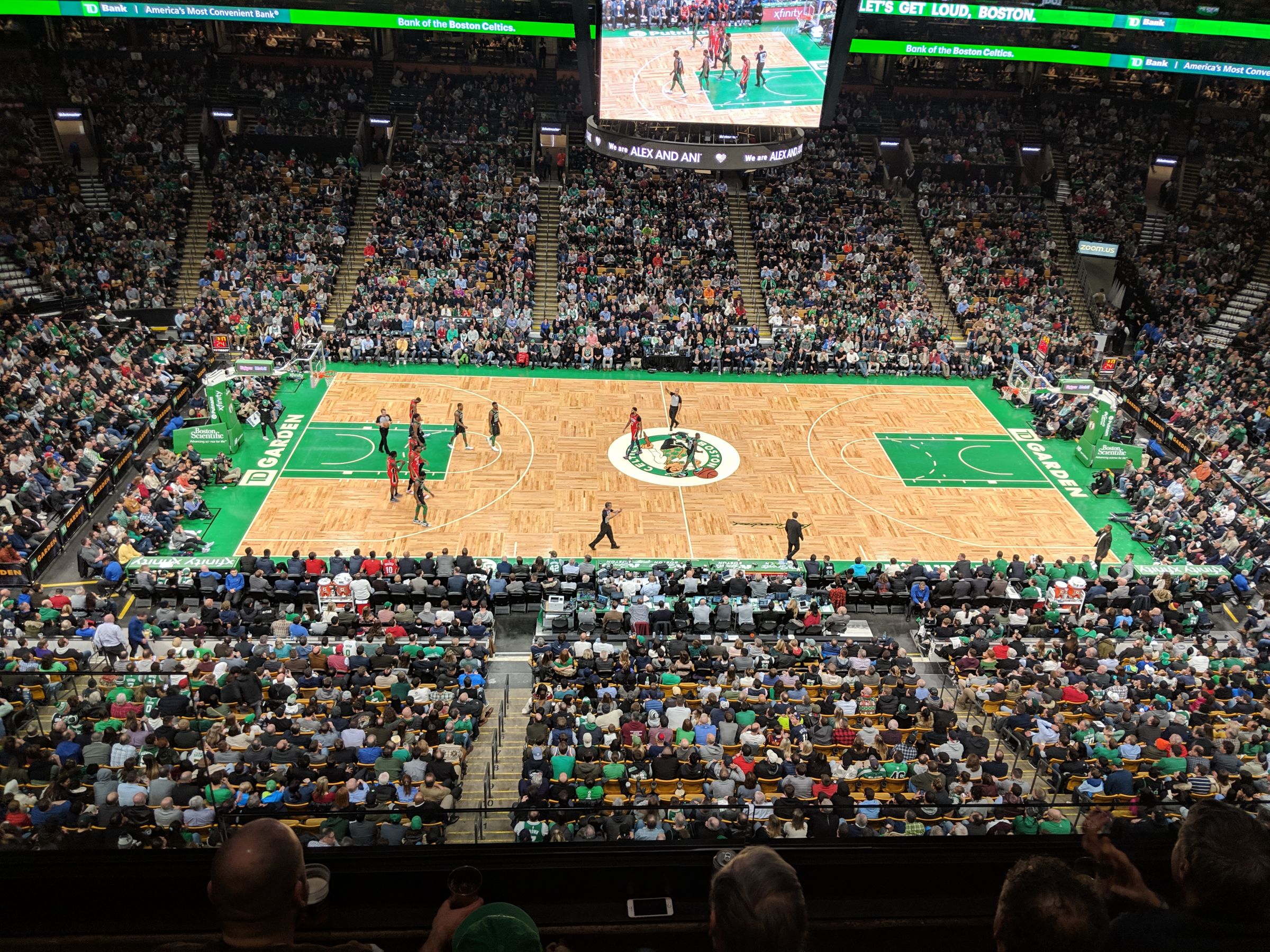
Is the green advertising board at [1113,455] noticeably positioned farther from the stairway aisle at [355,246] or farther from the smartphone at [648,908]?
the smartphone at [648,908]

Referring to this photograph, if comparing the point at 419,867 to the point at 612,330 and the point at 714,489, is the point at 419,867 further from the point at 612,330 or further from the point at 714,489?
the point at 612,330

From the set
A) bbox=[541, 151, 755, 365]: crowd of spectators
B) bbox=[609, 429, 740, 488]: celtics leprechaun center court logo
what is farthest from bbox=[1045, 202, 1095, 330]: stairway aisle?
bbox=[609, 429, 740, 488]: celtics leprechaun center court logo

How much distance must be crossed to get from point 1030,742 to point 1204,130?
40.1m

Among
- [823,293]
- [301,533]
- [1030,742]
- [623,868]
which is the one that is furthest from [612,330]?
[623,868]

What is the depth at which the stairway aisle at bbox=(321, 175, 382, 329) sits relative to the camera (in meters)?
38.3

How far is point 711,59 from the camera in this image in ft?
94.5

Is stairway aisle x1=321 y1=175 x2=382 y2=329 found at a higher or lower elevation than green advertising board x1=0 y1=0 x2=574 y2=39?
lower

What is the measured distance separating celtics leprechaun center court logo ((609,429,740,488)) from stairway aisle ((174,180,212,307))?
18.1m

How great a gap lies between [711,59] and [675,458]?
11.3 meters

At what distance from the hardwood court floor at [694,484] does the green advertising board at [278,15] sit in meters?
12.8

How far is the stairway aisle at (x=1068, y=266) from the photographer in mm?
40688

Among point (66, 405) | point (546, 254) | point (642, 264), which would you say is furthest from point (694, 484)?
point (66, 405)

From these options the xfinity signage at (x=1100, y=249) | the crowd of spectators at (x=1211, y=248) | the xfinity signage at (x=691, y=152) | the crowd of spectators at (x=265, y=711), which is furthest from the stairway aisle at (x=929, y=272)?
the crowd of spectators at (x=265, y=711)

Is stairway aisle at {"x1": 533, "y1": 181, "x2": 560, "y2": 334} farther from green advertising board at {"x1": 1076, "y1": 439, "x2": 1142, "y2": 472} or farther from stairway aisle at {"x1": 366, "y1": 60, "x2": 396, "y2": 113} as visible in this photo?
green advertising board at {"x1": 1076, "y1": 439, "x2": 1142, "y2": 472}
